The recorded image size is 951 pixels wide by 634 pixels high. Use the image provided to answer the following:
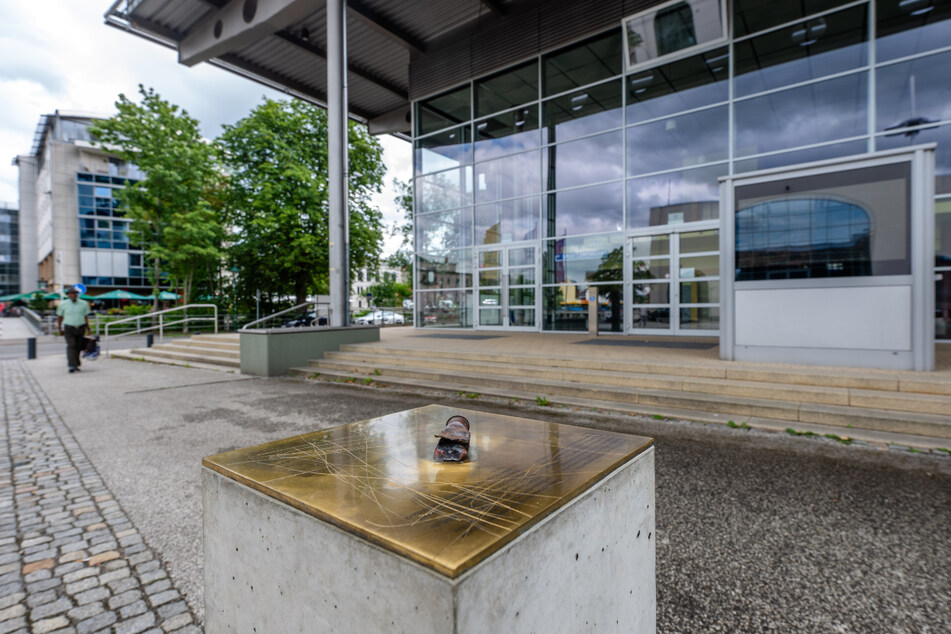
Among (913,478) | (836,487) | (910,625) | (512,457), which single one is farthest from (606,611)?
(913,478)

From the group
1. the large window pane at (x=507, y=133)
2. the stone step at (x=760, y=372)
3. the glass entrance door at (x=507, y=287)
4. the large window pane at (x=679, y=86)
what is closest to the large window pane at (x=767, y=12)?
the large window pane at (x=679, y=86)

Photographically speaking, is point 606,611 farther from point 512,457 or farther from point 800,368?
point 800,368

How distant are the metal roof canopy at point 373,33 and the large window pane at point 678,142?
10.6 feet

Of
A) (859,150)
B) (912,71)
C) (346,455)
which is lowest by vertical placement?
(346,455)

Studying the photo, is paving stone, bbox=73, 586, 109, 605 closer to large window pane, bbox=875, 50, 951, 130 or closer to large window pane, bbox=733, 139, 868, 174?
large window pane, bbox=733, 139, 868, 174

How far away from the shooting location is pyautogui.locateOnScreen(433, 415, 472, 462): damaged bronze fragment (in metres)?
1.66

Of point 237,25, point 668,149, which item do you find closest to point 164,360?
point 237,25

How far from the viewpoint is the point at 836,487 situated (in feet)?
11.4

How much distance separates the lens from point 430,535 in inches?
42.6

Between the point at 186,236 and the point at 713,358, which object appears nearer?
the point at 713,358

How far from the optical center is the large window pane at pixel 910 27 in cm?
961

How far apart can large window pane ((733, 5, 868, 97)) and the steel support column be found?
34.3 ft

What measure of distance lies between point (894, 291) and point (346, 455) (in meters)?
7.22

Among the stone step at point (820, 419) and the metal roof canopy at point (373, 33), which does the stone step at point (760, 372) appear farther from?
the metal roof canopy at point (373, 33)
